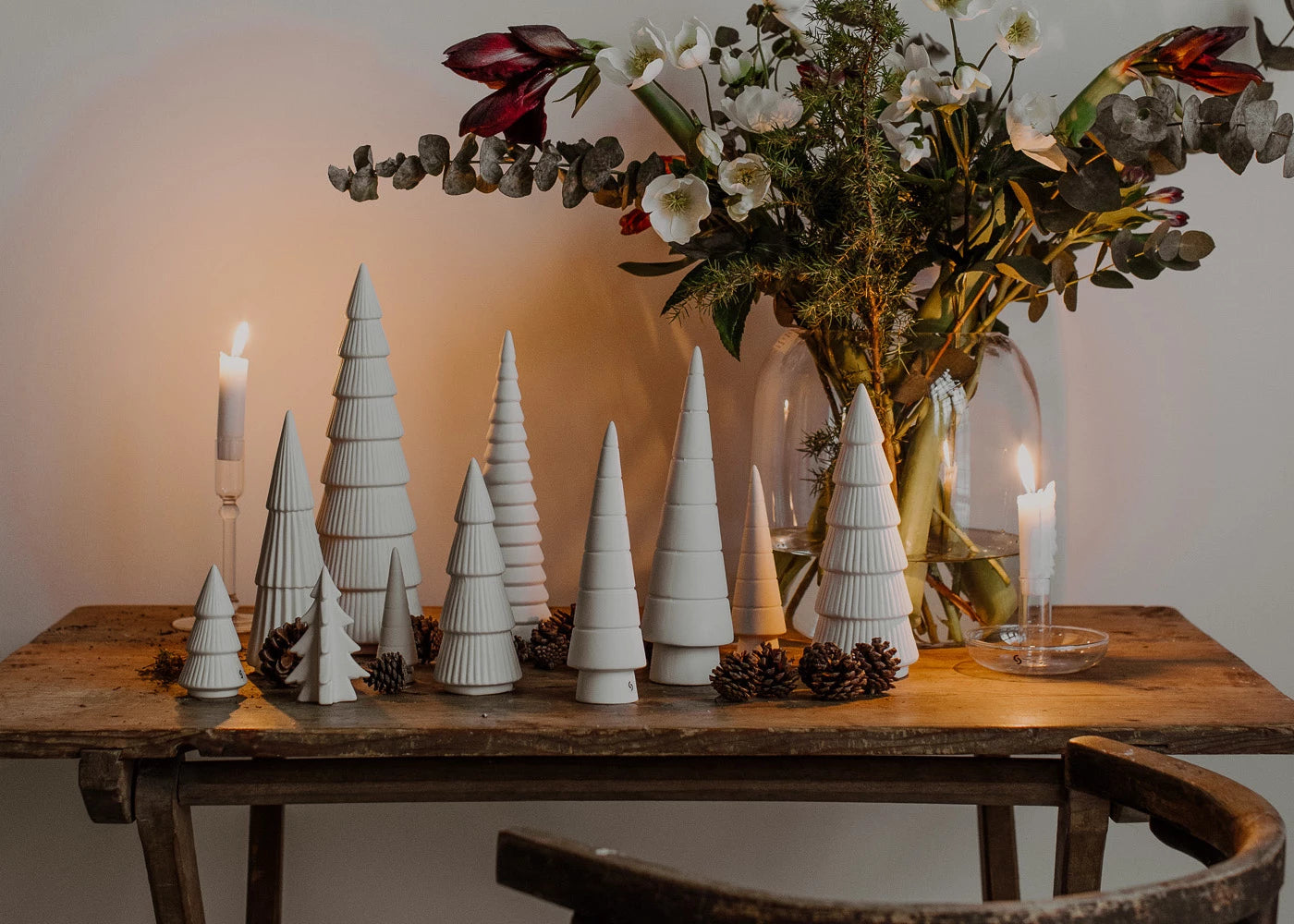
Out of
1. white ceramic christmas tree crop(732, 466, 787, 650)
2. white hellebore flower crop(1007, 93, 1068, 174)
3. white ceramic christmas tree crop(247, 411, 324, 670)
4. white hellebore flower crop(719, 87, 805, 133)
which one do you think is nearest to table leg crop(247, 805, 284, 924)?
white ceramic christmas tree crop(247, 411, 324, 670)

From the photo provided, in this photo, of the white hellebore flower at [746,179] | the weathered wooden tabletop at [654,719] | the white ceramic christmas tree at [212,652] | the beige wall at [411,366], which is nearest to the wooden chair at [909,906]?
the weathered wooden tabletop at [654,719]

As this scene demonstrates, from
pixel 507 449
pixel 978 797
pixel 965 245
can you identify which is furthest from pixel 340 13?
pixel 978 797

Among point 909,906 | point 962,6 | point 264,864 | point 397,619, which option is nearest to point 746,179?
point 962,6

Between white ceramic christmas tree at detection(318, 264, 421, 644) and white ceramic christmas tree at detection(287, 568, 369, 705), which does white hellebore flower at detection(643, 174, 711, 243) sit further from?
white ceramic christmas tree at detection(287, 568, 369, 705)

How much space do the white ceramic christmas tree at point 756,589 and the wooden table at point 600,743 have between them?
0.10 m

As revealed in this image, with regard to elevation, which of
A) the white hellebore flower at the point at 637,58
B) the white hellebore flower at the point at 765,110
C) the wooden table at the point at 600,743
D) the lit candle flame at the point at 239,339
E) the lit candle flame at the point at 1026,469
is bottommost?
the wooden table at the point at 600,743

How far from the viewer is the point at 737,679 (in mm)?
834

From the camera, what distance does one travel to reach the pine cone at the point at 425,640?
0.95 meters

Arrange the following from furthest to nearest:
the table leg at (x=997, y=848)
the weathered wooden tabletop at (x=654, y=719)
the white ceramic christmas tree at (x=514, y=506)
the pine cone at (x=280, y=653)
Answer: the table leg at (x=997, y=848), the white ceramic christmas tree at (x=514, y=506), the pine cone at (x=280, y=653), the weathered wooden tabletop at (x=654, y=719)

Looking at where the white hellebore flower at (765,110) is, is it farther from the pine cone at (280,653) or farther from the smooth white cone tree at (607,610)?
the pine cone at (280,653)

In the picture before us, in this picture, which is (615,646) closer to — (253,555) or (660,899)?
(660,899)

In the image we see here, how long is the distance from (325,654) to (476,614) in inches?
4.3

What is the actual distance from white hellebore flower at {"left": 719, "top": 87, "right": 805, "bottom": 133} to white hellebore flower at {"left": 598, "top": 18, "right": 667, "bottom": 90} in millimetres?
70

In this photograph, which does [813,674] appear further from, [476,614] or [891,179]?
[891,179]
